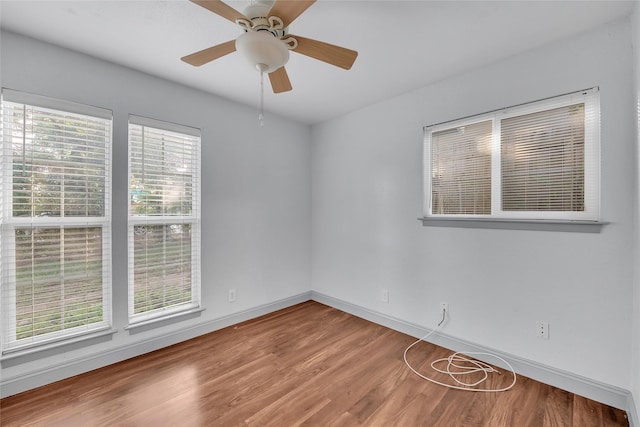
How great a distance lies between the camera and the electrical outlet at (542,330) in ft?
6.51

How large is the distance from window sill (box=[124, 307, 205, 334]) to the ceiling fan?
2202mm

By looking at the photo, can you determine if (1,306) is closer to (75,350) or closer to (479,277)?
(75,350)

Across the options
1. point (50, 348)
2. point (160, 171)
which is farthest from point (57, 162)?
point (50, 348)

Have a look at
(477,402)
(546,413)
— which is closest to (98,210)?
(477,402)

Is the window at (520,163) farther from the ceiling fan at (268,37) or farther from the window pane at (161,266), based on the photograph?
the window pane at (161,266)

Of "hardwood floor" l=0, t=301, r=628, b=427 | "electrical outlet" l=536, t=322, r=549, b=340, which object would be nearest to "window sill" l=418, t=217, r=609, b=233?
"electrical outlet" l=536, t=322, r=549, b=340

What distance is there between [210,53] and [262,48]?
445 millimetres

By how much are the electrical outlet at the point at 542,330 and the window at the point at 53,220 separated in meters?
3.36

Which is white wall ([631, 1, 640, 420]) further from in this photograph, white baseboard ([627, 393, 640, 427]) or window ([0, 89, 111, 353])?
window ([0, 89, 111, 353])

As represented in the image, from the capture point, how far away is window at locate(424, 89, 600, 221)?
1877 millimetres

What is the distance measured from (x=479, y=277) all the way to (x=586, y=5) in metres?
1.92

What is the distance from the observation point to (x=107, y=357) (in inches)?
87.2

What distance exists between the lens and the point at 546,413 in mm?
1706

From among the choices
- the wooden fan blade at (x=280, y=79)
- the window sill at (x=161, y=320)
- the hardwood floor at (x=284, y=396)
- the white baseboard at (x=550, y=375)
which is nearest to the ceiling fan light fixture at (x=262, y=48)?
the wooden fan blade at (x=280, y=79)
